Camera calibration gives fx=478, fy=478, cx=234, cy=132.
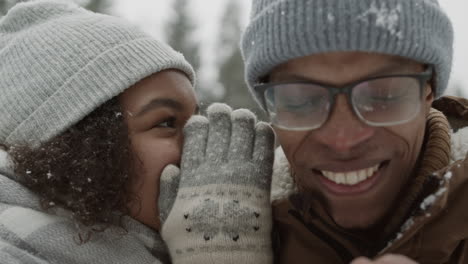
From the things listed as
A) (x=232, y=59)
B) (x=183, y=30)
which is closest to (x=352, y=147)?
(x=232, y=59)

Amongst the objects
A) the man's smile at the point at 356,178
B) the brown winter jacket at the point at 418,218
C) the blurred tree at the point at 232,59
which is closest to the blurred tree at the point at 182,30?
the blurred tree at the point at 232,59

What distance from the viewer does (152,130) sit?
231 centimetres

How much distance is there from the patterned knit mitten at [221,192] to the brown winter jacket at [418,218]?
10 centimetres

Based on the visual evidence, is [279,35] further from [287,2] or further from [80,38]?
[80,38]

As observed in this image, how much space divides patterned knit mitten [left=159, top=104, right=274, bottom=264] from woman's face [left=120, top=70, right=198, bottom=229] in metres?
0.08

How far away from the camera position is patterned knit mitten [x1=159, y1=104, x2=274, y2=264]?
1937 mm

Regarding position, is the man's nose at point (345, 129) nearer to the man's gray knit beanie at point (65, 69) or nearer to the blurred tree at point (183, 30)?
the man's gray knit beanie at point (65, 69)

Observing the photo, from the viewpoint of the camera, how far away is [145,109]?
229 cm

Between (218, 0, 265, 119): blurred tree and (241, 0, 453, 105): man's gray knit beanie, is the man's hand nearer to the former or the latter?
(241, 0, 453, 105): man's gray knit beanie

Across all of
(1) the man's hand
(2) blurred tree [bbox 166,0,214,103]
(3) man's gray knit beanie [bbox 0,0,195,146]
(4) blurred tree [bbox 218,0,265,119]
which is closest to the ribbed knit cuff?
(3) man's gray knit beanie [bbox 0,0,195,146]

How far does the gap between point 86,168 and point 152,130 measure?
370mm

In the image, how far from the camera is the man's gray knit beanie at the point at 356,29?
5.13ft

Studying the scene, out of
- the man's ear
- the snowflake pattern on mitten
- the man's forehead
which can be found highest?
the man's forehead

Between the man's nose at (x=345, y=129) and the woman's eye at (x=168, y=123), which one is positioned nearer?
the man's nose at (x=345, y=129)
